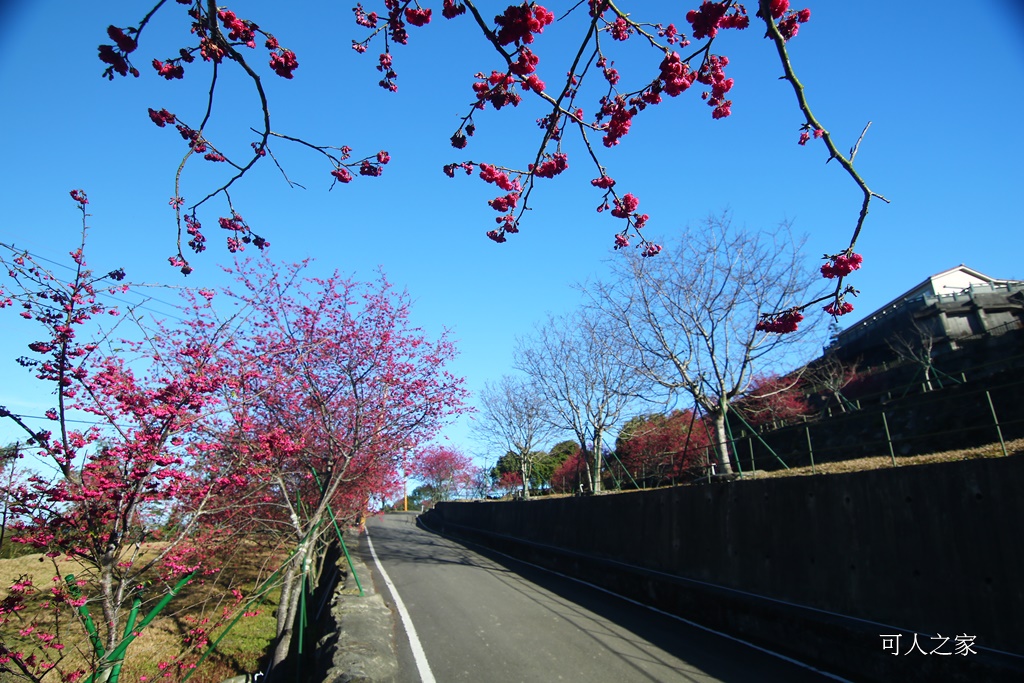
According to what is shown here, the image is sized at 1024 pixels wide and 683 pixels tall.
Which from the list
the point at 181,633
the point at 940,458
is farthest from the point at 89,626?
the point at 940,458

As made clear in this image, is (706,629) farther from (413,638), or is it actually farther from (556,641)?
(413,638)

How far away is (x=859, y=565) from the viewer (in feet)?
23.8

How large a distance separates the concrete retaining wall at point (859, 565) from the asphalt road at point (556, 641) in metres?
0.64

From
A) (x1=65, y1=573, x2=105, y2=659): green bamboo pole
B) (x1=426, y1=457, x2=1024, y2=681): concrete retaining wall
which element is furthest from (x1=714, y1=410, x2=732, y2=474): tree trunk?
(x1=65, y1=573, x2=105, y2=659): green bamboo pole

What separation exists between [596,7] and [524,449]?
29028 millimetres

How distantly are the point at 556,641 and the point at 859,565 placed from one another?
15.1 feet

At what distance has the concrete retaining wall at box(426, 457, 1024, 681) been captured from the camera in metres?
5.70

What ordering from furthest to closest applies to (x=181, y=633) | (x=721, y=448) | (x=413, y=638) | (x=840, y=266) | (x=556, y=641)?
1. (x=721, y=448)
2. (x=181, y=633)
3. (x=413, y=638)
4. (x=556, y=641)
5. (x=840, y=266)

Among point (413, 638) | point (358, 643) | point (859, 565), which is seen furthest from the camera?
point (413, 638)

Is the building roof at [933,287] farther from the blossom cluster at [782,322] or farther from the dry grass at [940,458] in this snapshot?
the blossom cluster at [782,322]

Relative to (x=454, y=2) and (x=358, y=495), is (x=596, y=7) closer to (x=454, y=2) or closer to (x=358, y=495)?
(x=454, y=2)

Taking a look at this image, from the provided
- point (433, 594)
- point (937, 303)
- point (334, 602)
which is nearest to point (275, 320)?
point (334, 602)

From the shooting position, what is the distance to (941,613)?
6.15 meters

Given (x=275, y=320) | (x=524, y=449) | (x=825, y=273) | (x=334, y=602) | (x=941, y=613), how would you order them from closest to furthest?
(x=825, y=273)
(x=941, y=613)
(x=334, y=602)
(x=275, y=320)
(x=524, y=449)
